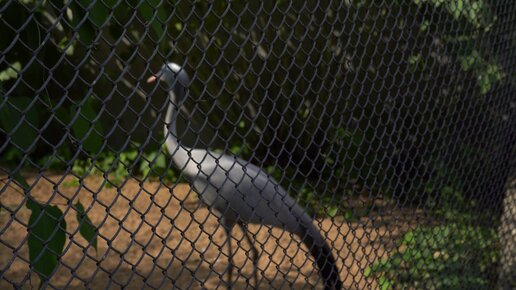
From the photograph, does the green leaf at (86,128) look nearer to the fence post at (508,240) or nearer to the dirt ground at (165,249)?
the dirt ground at (165,249)

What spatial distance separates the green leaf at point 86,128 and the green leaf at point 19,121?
0.09 metres

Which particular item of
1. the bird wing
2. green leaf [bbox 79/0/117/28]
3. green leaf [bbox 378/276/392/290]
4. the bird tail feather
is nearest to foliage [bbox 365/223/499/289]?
green leaf [bbox 378/276/392/290]

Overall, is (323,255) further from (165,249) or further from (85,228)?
(165,249)

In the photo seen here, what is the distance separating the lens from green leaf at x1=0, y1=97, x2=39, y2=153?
163 centimetres

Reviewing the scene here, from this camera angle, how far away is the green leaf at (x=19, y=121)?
1.63 meters

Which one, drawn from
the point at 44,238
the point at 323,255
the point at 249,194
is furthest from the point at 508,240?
the point at 44,238

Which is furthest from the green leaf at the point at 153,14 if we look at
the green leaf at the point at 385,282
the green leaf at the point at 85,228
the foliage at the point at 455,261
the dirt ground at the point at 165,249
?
the dirt ground at the point at 165,249

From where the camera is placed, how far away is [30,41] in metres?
1.80

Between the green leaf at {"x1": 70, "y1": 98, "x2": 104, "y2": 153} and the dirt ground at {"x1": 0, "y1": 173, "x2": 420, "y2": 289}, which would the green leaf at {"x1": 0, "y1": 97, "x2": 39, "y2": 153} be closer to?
the green leaf at {"x1": 70, "y1": 98, "x2": 104, "y2": 153}

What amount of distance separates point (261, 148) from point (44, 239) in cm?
515

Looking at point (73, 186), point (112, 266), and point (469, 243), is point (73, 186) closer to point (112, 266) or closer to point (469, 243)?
point (112, 266)

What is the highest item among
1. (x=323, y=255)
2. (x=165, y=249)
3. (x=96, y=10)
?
(x=96, y=10)

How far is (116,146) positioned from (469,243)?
391 centimetres

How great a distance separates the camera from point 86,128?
69.2 inches
